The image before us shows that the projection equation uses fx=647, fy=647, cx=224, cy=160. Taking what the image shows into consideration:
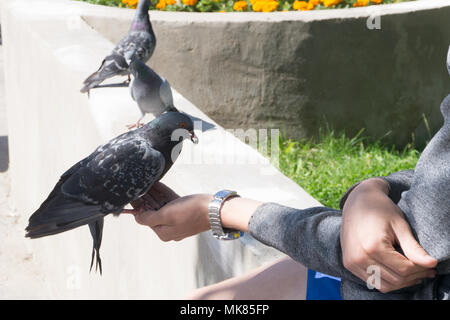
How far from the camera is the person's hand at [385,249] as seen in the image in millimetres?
1311

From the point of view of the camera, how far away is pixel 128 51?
139 inches

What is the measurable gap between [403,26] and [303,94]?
2.99 ft

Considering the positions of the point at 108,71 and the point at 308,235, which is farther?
the point at 108,71

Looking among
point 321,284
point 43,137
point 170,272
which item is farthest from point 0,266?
point 321,284

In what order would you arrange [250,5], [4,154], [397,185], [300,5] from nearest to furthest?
[397,185] < [300,5] < [250,5] < [4,154]

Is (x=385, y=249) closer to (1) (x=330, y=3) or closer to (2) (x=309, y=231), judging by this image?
(2) (x=309, y=231)

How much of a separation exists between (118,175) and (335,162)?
2.76 metres

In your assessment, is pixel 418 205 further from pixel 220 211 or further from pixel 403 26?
pixel 403 26

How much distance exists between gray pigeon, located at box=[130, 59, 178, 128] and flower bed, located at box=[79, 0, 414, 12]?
99.1 inches

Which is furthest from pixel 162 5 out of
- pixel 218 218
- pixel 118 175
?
pixel 218 218

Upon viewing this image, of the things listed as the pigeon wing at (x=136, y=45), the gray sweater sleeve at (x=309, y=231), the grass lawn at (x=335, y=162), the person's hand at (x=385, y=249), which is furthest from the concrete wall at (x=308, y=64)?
the person's hand at (x=385, y=249)

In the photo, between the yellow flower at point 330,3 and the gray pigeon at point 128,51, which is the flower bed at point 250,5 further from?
the gray pigeon at point 128,51

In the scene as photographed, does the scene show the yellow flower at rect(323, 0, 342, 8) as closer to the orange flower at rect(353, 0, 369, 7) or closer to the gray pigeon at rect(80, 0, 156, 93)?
the orange flower at rect(353, 0, 369, 7)

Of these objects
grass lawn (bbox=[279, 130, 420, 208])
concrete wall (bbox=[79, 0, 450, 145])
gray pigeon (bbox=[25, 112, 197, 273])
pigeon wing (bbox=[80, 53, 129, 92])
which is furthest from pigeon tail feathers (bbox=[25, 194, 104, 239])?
concrete wall (bbox=[79, 0, 450, 145])
